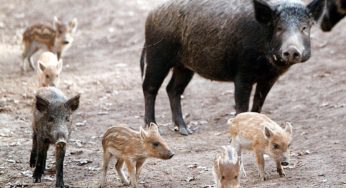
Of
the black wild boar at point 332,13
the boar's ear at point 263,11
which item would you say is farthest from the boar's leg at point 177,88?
the boar's ear at point 263,11

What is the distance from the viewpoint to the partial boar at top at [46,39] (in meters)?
14.5

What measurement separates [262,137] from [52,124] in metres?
2.01

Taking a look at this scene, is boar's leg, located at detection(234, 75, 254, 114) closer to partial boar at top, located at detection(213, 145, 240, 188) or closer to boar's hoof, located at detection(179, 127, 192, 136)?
boar's hoof, located at detection(179, 127, 192, 136)

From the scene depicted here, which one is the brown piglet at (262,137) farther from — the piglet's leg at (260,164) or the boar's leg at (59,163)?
the boar's leg at (59,163)

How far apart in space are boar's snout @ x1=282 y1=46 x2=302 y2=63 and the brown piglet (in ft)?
2.53

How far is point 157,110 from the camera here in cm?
1139

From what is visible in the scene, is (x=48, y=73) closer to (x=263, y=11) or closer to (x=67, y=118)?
(x=67, y=118)

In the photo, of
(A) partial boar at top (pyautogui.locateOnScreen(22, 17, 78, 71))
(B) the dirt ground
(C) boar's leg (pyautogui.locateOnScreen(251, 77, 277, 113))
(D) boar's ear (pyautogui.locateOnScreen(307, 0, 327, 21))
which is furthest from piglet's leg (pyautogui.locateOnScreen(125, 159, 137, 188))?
(A) partial boar at top (pyautogui.locateOnScreen(22, 17, 78, 71))

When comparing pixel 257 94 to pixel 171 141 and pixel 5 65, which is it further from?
pixel 5 65

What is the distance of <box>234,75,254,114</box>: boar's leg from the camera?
865 centimetres

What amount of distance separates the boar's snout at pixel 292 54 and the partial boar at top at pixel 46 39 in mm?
7472

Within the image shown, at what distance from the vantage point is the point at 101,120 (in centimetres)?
1069

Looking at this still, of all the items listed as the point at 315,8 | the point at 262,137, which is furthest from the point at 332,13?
the point at 262,137

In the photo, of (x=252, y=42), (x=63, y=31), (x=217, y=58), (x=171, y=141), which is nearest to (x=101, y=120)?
(x=171, y=141)
